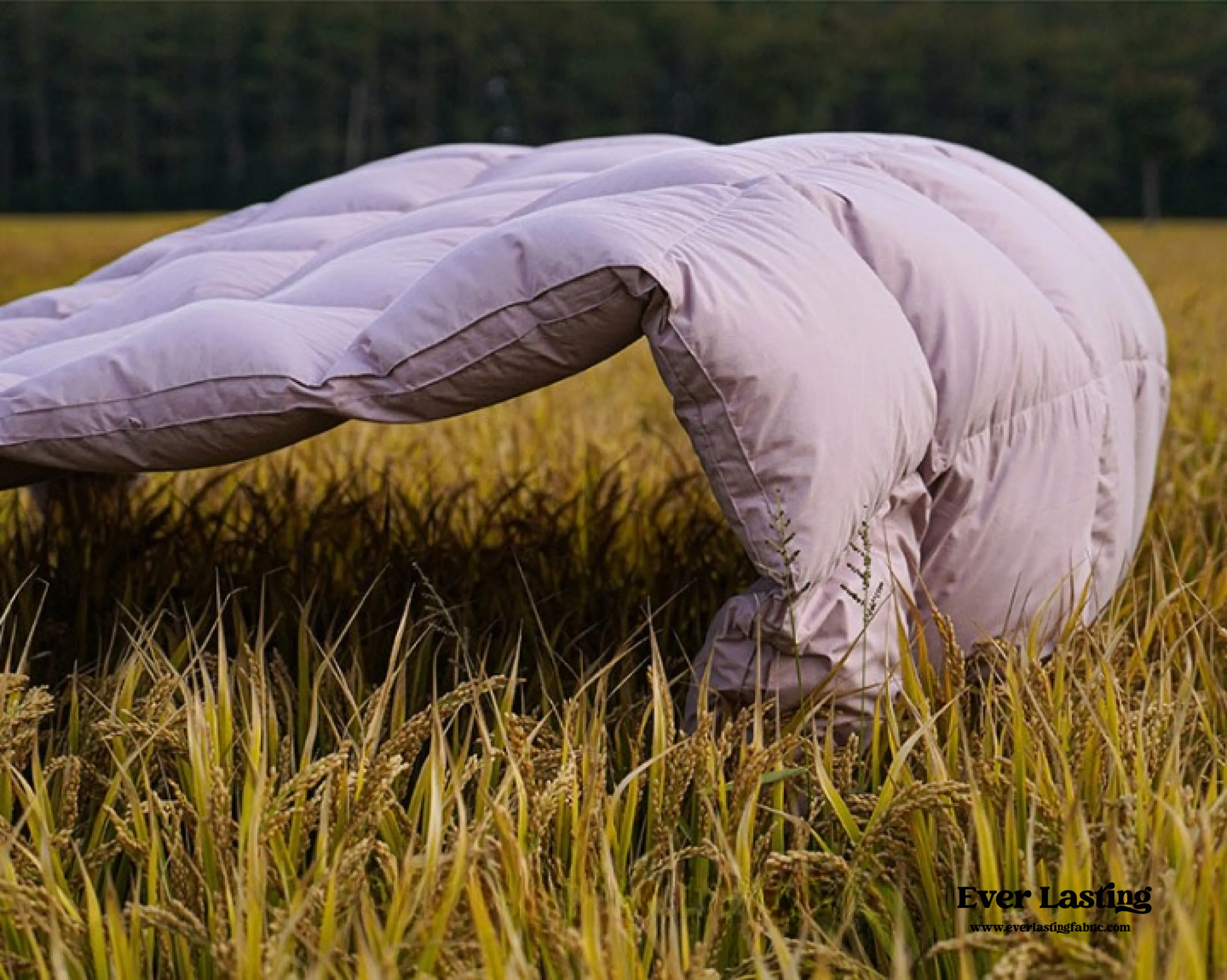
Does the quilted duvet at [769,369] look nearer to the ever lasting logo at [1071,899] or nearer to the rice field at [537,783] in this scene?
the rice field at [537,783]

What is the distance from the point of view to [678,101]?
57500 millimetres

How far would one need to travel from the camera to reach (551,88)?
5572 cm

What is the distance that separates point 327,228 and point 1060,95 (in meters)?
60.7

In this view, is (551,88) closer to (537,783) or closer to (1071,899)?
(537,783)

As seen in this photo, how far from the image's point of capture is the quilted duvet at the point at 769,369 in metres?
1.43

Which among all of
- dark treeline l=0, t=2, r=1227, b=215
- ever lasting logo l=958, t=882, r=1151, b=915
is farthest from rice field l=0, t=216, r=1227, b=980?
dark treeline l=0, t=2, r=1227, b=215

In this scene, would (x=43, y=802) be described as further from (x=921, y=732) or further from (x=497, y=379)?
(x=921, y=732)

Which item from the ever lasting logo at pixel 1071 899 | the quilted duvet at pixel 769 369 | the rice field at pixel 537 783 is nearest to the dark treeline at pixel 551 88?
the rice field at pixel 537 783

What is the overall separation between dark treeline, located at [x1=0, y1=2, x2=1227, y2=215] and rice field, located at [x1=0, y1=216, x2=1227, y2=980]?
47.8 meters

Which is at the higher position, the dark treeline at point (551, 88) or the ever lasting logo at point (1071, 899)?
the ever lasting logo at point (1071, 899)

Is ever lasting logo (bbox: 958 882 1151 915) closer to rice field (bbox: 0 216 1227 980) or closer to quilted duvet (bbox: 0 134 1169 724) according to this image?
rice field (bbox: 0 216 1227 980)

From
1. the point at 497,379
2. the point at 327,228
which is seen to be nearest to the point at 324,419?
the point at 497,379

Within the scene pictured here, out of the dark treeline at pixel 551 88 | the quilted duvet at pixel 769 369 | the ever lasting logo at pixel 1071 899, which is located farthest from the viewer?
the dark treeline at pixel 551 88

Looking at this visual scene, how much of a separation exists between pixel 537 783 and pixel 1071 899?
52 cm
